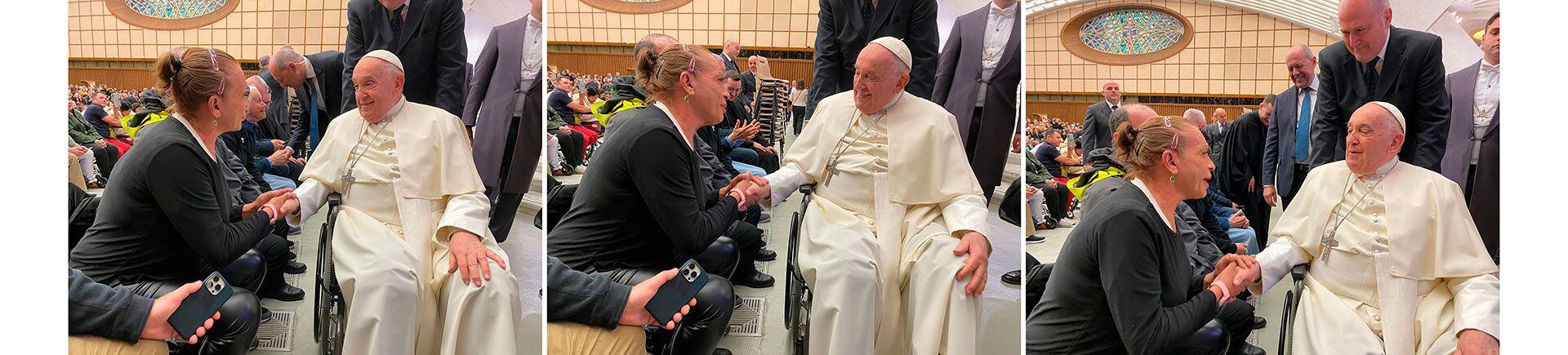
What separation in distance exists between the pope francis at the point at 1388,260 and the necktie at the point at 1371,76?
0.08 m

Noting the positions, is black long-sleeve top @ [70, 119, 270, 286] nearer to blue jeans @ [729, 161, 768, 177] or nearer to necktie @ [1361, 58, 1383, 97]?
blue jeans @ [729, 161, 768, 177]

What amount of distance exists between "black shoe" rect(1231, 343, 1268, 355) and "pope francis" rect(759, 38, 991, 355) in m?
1.00

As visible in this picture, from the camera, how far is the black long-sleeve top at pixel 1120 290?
363 cm

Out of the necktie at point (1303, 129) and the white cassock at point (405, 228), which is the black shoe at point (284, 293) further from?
the necktie at point (1303, 129)

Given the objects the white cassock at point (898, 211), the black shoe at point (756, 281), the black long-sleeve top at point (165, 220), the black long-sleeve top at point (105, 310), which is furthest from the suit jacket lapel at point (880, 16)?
the black long-sleeve top at point (105, 310)

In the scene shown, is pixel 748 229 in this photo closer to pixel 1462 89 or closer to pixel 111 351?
pixel 111 351

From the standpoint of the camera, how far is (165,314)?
3.77m

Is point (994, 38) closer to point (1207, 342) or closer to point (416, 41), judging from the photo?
point (1207, 342)

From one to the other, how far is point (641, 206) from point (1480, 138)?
3.04 metres

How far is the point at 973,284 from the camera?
153 inches

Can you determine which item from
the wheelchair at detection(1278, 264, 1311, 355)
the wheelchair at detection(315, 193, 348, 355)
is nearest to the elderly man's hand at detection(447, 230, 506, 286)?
the wheelchair at detection(315, 193, 348, 355)

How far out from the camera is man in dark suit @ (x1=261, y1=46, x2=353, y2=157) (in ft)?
12.7

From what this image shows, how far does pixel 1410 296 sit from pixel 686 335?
2.54m

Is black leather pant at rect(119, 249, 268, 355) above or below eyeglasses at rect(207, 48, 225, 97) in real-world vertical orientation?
below
